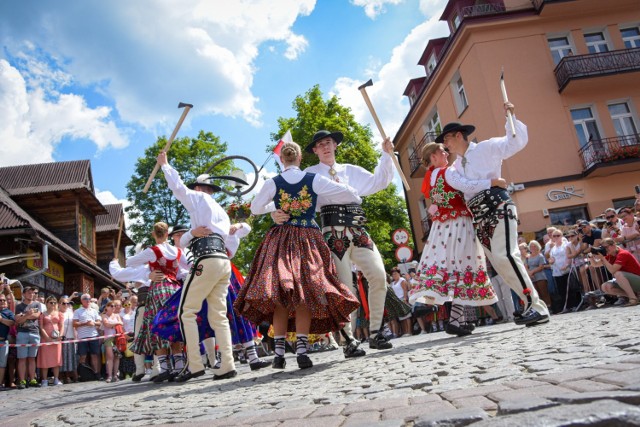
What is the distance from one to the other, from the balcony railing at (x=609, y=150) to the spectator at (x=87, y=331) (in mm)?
16243

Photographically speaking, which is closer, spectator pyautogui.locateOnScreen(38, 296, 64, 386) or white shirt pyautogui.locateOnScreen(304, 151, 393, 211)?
white shirt pyautogui.locateOnScreen(304, 151, 393, 211)

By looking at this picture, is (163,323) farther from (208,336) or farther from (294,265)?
(294,265)

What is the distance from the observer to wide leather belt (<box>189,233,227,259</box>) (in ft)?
18.0

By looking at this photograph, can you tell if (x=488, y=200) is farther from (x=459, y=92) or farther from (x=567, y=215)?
(x=459, y=92)

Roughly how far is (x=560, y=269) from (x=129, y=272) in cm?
791

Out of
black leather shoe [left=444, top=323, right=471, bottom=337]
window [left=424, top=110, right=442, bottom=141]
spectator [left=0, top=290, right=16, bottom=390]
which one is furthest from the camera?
window [left=424, top=110, right=442, bottom=141]

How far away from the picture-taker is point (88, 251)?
2573 cm

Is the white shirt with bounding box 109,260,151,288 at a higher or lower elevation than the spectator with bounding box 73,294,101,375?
higher

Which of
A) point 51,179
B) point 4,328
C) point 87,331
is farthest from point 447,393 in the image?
point 51,179

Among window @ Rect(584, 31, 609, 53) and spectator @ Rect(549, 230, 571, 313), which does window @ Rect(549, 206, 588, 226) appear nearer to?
window @ Rect(584, 31, 609, 53)

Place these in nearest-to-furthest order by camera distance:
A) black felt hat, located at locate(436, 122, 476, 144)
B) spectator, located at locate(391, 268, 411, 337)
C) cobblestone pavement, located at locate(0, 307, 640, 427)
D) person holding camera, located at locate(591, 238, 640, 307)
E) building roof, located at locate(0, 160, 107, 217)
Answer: cobblestone pavement, located at locate(0, 307, 640, 427), black felt hat, located at locate(436, 122, 476, 144), person holding camera, located at locate(591, 238, 640, 307), spectator, located at locate(391, 268, 411, 337), building roof, located at locate(0, 160, 107, 217)

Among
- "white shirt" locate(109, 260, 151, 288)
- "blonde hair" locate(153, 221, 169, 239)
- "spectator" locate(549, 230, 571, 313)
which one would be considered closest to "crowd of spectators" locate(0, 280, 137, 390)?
"white shirt" locate(109, 260, 151, 288)

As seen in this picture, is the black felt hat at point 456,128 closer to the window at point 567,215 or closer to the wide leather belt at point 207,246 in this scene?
the wide leather belt at point 207,246

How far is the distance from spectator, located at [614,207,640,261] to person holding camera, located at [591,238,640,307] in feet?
2.33
